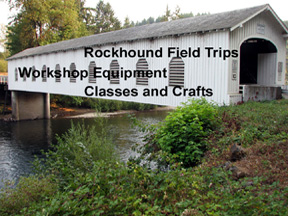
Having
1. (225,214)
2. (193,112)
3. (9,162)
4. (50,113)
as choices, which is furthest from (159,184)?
(50,113)

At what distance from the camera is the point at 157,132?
316 inches

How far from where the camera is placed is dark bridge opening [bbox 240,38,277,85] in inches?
480

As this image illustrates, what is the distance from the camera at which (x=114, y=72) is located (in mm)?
13625

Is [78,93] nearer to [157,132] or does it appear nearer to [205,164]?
[157,132]

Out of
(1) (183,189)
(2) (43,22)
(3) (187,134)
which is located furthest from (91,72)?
(2) (43,22)

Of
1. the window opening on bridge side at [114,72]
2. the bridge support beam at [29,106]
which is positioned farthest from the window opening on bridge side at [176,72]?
the bridge support beam at [29,106]

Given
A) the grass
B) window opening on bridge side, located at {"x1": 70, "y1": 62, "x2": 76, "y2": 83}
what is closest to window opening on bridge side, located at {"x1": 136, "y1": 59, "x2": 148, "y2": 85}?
window opening on bridge side, located at {"x1": 70, "y1": 62, "x2": 76, "y2": 83}

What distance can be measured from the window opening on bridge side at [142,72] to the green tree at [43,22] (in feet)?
64.1

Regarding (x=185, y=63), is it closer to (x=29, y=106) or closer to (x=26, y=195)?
(x=26, y=195)

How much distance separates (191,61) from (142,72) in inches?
98.9

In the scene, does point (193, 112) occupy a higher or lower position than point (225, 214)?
higher

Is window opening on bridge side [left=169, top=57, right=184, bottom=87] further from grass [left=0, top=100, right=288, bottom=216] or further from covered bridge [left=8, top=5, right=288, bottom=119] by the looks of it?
grass [left=0, top=100, right=288, bottom=216]

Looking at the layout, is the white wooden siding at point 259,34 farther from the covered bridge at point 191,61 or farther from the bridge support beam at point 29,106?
the bridge support beam at point 29,106

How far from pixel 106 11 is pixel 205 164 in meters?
50.8
